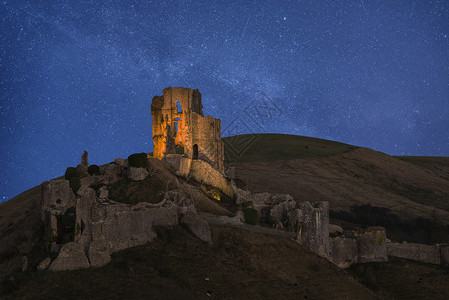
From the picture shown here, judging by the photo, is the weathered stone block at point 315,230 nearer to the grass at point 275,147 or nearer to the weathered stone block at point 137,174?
the weathered stone block at point 137,174

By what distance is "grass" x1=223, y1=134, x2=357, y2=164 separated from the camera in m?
105

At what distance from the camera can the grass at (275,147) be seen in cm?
10454

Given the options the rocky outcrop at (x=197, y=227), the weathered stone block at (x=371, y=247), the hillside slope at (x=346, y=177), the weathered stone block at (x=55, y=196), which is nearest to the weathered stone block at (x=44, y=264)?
the weathered stone block at (x=55, y=196)

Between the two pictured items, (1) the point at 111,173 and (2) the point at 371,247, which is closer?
(1) the point at 111,173

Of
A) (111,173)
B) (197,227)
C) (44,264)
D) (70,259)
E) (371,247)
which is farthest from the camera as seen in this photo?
(371,247)

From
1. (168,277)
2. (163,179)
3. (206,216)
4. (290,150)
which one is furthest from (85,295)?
(290,150)

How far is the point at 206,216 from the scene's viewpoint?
35094mm

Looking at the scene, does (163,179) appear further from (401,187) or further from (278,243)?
(401,187)

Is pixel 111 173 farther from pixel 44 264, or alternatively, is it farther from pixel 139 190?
pixel 44 264

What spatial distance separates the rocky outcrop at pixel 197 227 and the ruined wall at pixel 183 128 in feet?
92.0

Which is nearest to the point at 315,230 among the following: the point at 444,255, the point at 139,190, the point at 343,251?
the point at 343,251

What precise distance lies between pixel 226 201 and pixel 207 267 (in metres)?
22.3

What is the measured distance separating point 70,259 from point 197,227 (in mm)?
9312

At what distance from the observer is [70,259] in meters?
23.9
